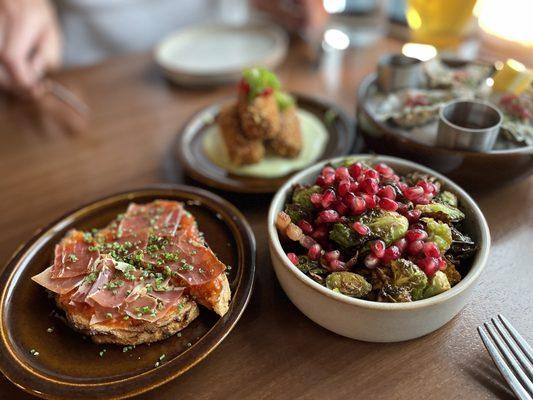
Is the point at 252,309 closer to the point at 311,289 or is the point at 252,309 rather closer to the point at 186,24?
the point at 311,289

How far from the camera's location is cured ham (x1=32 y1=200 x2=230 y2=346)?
3.87 feet

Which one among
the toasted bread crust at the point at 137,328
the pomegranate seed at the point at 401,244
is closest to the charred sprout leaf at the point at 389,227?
the pomegranate seed at the point at 401,244

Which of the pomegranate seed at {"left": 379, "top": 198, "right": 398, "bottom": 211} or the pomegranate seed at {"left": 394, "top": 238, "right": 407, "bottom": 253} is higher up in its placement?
the pomegranate seed at {"left": 379, "top": 198, "right": 398, "bottom": 211}

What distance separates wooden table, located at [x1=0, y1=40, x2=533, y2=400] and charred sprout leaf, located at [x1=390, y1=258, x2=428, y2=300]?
0.20 meters

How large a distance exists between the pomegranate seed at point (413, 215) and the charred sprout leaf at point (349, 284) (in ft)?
0.84

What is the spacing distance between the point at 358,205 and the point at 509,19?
7.13 feet

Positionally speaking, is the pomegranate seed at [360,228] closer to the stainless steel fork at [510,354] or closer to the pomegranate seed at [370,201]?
the pomegranate seed at [370,201]

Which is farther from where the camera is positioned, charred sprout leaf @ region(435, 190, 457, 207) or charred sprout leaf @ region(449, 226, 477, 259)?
charred sprout leaf @ region(435, 190, 457, 207)

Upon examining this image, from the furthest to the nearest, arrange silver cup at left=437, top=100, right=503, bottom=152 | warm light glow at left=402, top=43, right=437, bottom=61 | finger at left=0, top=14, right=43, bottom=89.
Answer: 1. warm light glow at left=402, top=43, right=437, bottom=61
2. finger at left=0, top=14, right=43, bottom=89
3. silver cup at left=437, top=100, right=503, bottom=152

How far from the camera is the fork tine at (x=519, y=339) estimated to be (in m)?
1.11

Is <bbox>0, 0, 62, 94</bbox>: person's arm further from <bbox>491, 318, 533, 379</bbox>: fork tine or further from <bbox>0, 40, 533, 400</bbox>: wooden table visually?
<bbox>491, 318, 533, 379</bbox>: fork tine

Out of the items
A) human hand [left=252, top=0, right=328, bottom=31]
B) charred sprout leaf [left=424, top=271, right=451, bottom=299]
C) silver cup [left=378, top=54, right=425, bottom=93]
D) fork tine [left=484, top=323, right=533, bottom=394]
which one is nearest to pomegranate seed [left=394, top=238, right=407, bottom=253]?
charred sprout leaf [left=424, top=271, right=451, bottom=299]

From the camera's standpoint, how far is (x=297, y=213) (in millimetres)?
1352

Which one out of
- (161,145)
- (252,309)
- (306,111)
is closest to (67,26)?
(161,145)
